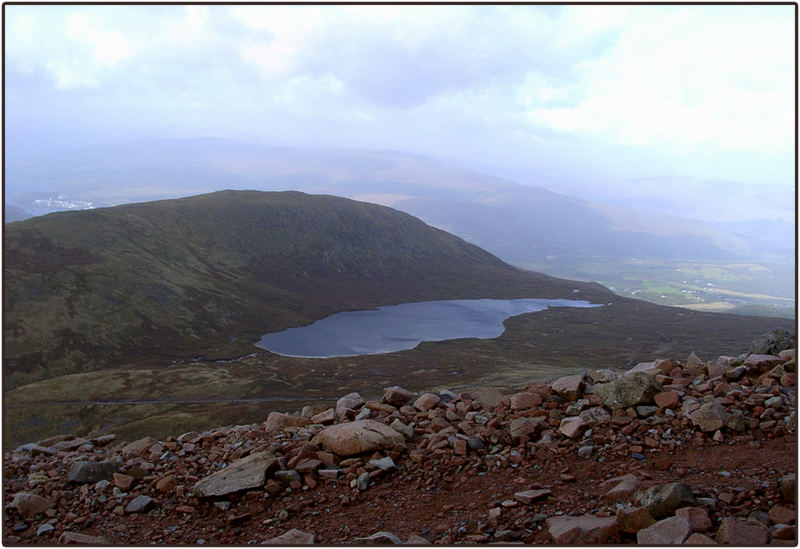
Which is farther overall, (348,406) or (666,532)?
(348,406)

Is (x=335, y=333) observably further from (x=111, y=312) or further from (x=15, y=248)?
(x=15, y=248)

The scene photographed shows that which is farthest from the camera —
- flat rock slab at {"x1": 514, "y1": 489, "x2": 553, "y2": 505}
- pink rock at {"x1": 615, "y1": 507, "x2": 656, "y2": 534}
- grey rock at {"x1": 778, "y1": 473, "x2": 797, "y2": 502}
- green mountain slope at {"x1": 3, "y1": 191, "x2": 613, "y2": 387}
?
green mountain slope at {"x1": 3, "y1": 191, "x2": 613, "y2": 387}

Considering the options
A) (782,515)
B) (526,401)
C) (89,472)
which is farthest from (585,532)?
(89,472)

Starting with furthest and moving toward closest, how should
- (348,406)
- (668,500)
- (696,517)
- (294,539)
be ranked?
(348,406)
(294,539)
(668,500)
(696,517)

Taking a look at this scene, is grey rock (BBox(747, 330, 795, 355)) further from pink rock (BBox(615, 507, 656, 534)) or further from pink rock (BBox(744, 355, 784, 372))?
pink rock (BBox(615, 507, 656, 534))

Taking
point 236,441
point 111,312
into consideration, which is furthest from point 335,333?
point 236,441

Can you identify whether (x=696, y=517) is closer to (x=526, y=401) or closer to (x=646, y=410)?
(x=646, y=410)

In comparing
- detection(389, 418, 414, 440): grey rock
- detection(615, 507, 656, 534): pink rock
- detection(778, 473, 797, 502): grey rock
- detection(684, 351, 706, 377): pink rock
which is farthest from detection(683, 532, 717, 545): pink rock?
detection(684, 351, 706, 377): pink rock
